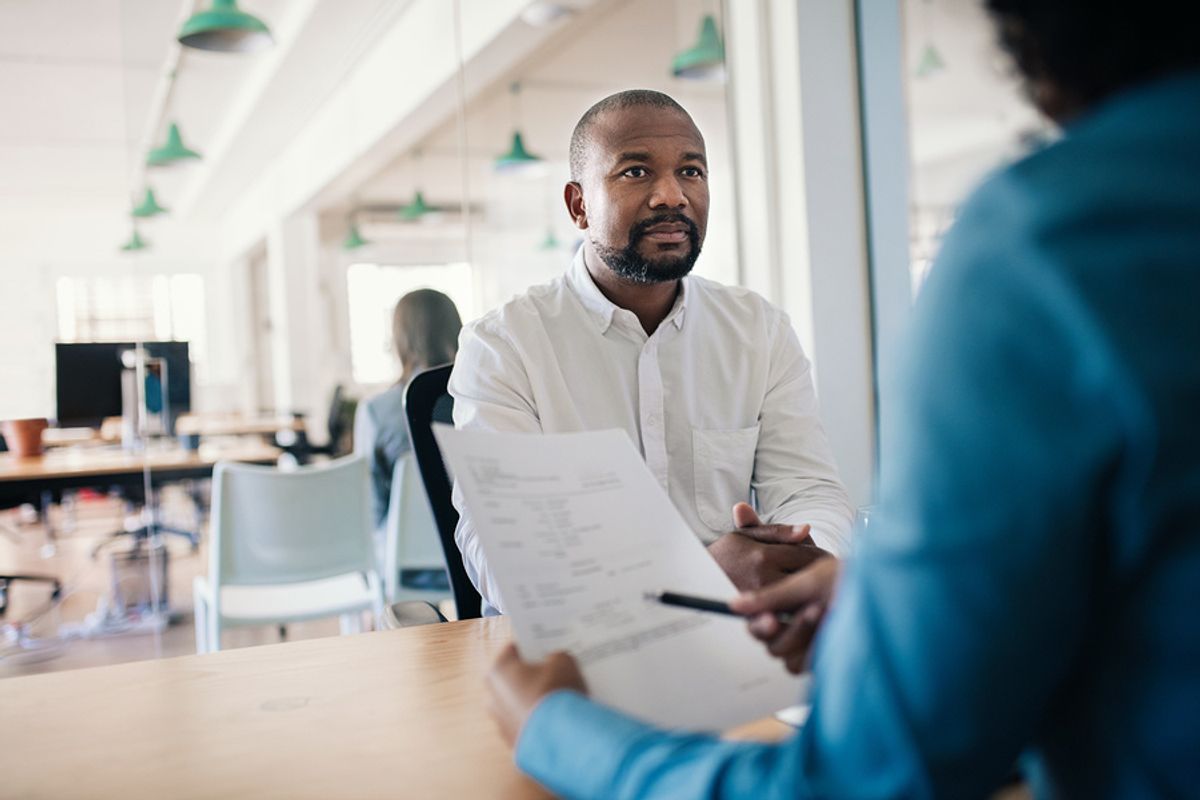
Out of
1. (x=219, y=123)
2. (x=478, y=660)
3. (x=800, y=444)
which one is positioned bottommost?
(x=478, y=660)

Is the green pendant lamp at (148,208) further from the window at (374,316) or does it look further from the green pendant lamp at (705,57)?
the green pendant lamp at (705,57)

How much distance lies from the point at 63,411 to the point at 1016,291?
3346 mm

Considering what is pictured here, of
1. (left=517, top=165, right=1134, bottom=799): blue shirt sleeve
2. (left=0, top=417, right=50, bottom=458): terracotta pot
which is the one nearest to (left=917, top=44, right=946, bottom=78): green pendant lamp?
(left=517, top=165, right=1134, bottom=799): blue shirt sleeve

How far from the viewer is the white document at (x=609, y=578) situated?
0.63 metres

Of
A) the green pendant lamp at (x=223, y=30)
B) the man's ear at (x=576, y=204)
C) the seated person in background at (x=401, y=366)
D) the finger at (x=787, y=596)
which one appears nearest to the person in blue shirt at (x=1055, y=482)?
the finger at (x=787, y=596)

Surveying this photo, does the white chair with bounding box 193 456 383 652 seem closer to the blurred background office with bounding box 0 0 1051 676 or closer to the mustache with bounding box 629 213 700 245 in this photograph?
the blurred background office with bounding box 0 0 1051 676

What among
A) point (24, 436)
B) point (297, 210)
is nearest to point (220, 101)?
point (297, 210)

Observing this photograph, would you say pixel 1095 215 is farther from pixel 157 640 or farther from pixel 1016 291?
pixel 157 640

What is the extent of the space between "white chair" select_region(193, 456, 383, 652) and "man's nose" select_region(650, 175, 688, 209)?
157 cm

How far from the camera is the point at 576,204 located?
193 cm

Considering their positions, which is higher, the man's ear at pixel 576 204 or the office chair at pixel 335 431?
the man's ear at pixel 576 204

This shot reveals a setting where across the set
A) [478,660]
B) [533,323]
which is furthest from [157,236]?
[478,660]

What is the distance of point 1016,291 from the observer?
15.3 inches

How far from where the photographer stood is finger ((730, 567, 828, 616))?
0.67m
